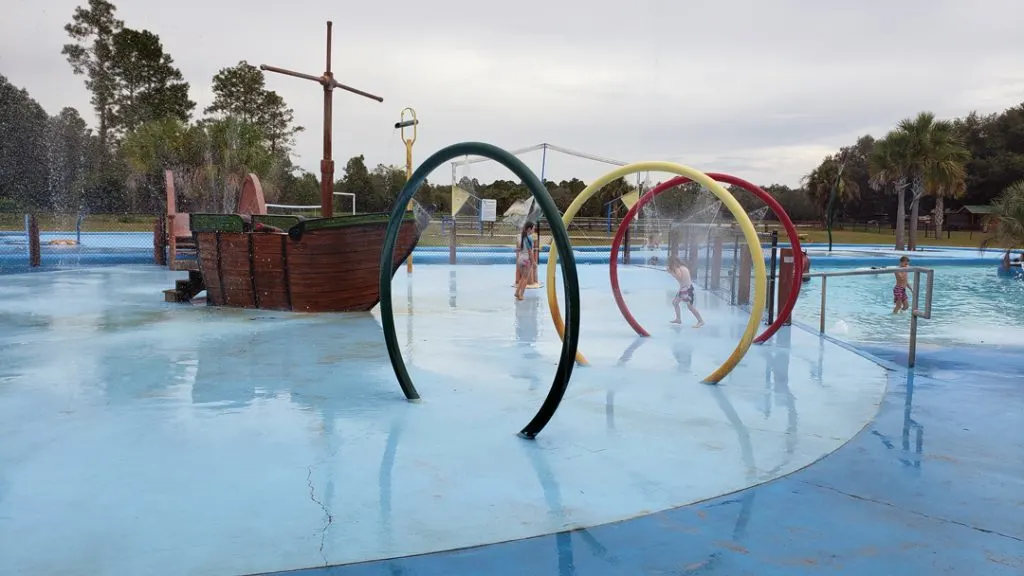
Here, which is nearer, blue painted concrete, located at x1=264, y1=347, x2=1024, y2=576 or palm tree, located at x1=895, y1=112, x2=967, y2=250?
blue painted concrete, located at x1=264, y1=347, x2=1024, y2=576

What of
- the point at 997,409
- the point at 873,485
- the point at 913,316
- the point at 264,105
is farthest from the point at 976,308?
the point at 264,105

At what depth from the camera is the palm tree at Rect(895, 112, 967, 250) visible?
37531mm

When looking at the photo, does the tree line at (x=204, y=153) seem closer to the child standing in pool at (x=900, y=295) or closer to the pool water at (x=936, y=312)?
the pool water at (x=936, y=312)

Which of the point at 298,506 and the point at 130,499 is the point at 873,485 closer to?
the point at 298,506

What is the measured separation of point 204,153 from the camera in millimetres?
43469

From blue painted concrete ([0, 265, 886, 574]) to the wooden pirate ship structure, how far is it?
5.21 ft

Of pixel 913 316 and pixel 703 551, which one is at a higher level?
pixel 913 316

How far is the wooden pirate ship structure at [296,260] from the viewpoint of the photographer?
35.7 ft

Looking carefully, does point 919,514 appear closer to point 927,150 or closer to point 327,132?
point 327,132

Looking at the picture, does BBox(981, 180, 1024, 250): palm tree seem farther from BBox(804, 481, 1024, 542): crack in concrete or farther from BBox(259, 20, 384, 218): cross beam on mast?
BBox(804, 481, 1024, 542): crack in concrete

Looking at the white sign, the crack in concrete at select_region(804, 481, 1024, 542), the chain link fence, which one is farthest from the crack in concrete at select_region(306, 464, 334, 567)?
the white sign

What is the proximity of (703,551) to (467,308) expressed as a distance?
8.70 meters

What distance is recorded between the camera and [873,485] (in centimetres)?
414

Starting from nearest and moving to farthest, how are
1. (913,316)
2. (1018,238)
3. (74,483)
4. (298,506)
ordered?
(298,506) → (74,483) → (913,316) → (1018,238)
